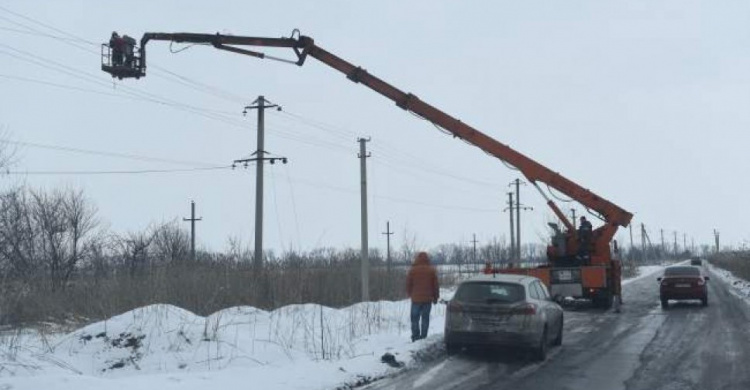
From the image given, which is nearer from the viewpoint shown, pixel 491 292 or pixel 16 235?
pixel 491 292

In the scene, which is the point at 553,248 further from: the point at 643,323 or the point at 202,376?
the point at 202,376

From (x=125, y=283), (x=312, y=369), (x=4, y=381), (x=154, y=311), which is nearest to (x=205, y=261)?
(x=125, y=283)

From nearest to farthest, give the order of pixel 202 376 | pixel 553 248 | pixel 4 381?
pixel 4 381, pixel 202 376, pixel 553 248

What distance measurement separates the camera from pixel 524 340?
14023mm

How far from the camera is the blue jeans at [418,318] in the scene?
16.2 m

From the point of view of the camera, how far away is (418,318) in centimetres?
1633

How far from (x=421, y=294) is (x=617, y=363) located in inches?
174

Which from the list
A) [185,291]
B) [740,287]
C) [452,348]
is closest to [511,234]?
[740,287]

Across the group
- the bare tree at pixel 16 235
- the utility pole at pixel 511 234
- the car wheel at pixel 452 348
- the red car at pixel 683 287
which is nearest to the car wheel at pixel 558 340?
the car wheel at pixel 452 348

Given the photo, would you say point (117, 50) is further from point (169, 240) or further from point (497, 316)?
point (169, 240)

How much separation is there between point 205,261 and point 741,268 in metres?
45.8

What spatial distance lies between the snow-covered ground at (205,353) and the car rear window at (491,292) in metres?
1.35

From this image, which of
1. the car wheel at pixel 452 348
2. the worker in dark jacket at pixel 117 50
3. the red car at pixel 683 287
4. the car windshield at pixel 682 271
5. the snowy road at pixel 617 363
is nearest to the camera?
the snowy road at pixel 617 363

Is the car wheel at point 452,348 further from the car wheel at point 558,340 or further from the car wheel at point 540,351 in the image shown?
the car wheel at point 558,340
